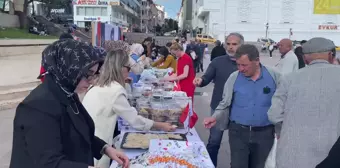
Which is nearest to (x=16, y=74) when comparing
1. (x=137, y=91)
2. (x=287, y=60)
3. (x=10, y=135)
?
(x=10, y=135)

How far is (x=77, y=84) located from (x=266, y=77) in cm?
204

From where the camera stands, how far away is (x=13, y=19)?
125ft

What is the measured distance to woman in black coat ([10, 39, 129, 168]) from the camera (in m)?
1.71

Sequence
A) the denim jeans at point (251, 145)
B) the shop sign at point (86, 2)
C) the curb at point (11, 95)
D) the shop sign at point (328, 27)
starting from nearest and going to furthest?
the denim jeans at point (251, 145) → the curb at point (11, 95) → the shop sign at point (328, 27) → the shop sign at point (86, 2)

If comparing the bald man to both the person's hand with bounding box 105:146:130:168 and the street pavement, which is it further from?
the person's hand with bounding box 105:146:130:168


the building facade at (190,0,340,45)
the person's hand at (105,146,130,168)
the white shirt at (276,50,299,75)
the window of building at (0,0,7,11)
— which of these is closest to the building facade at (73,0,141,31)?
the building facade at (190,0,340,45)

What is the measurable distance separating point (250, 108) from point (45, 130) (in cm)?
213

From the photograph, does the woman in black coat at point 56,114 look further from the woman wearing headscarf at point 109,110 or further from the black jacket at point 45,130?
the woman wearing headscarf at point 109,110

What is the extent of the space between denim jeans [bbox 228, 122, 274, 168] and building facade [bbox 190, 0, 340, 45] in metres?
68.3

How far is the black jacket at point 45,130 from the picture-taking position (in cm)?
171

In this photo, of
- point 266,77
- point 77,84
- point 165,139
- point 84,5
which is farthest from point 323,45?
point 84,5

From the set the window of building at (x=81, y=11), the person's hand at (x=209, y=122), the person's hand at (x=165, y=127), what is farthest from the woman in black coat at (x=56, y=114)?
the window of building at (x=81, y=11)

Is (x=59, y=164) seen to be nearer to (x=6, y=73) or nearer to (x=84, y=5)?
(x=6, y=73)

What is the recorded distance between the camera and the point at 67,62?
179cm
